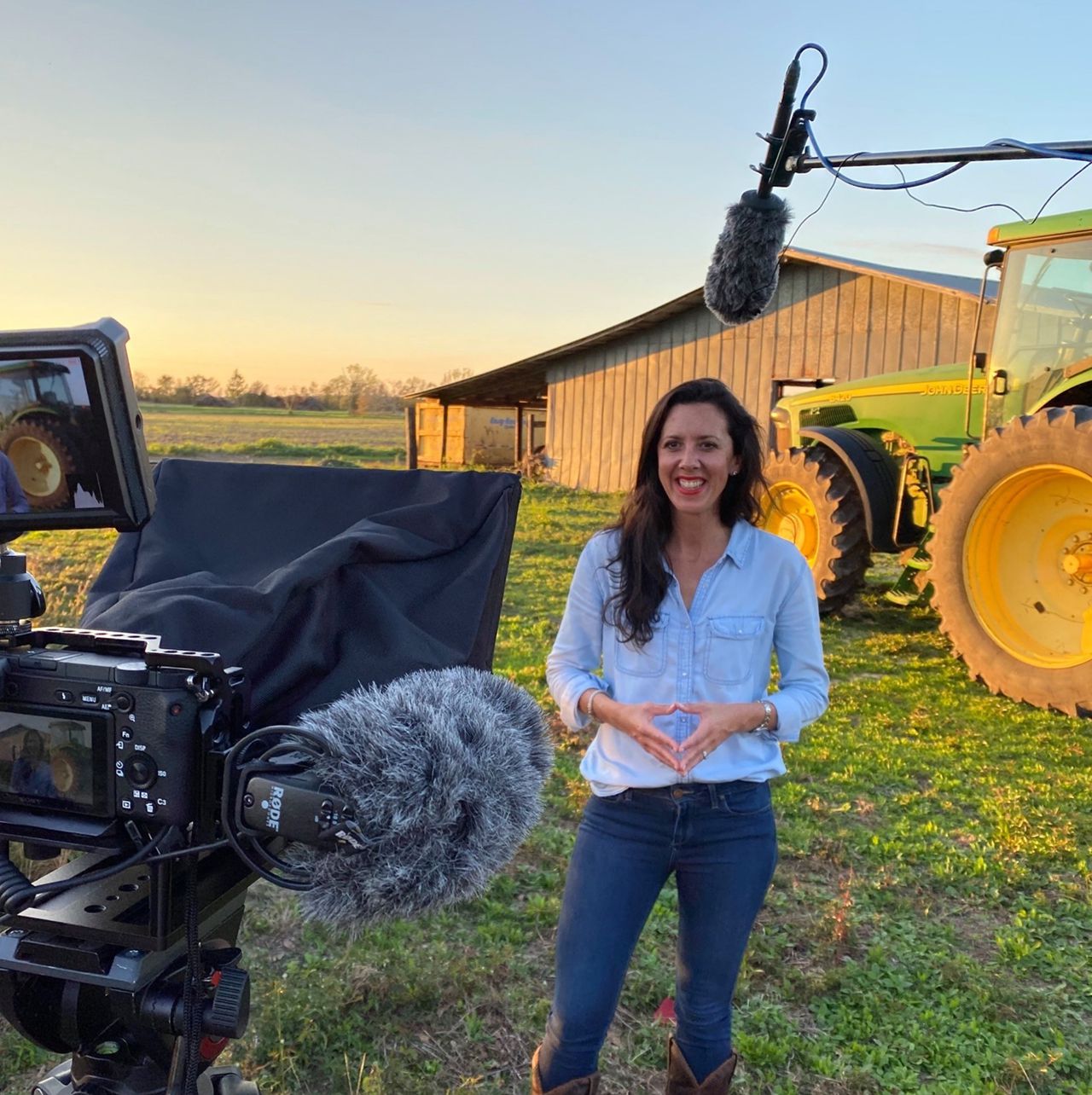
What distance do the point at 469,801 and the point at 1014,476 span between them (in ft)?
16.7

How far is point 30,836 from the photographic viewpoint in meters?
1.33

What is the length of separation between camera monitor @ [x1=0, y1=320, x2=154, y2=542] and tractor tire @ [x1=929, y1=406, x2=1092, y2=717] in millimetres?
5077

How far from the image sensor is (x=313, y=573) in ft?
5.43

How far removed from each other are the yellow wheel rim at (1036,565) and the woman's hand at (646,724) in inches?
166

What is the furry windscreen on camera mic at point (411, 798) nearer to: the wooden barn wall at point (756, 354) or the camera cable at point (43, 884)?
the camera cable at point (43, 884)

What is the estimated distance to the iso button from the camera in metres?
1.29

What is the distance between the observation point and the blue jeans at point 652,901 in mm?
2031

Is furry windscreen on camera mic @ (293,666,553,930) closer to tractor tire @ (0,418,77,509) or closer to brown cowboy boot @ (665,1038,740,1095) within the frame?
tractor tire @ (0,418,77,509)

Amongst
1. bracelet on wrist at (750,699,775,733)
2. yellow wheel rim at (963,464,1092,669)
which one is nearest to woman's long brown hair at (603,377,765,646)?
bracelet on wrist at (750,699,775,733)

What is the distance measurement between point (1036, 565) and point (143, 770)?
5639 millimetres

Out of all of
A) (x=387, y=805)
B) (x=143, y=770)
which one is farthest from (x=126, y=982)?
(x=387, y=805)

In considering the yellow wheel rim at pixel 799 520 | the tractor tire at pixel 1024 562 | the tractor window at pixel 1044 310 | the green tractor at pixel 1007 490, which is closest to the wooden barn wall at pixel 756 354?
the yellow wheel rim at pixel 799 520

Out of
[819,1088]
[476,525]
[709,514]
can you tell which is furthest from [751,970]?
[476,525]

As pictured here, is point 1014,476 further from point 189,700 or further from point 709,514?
point 189,700
